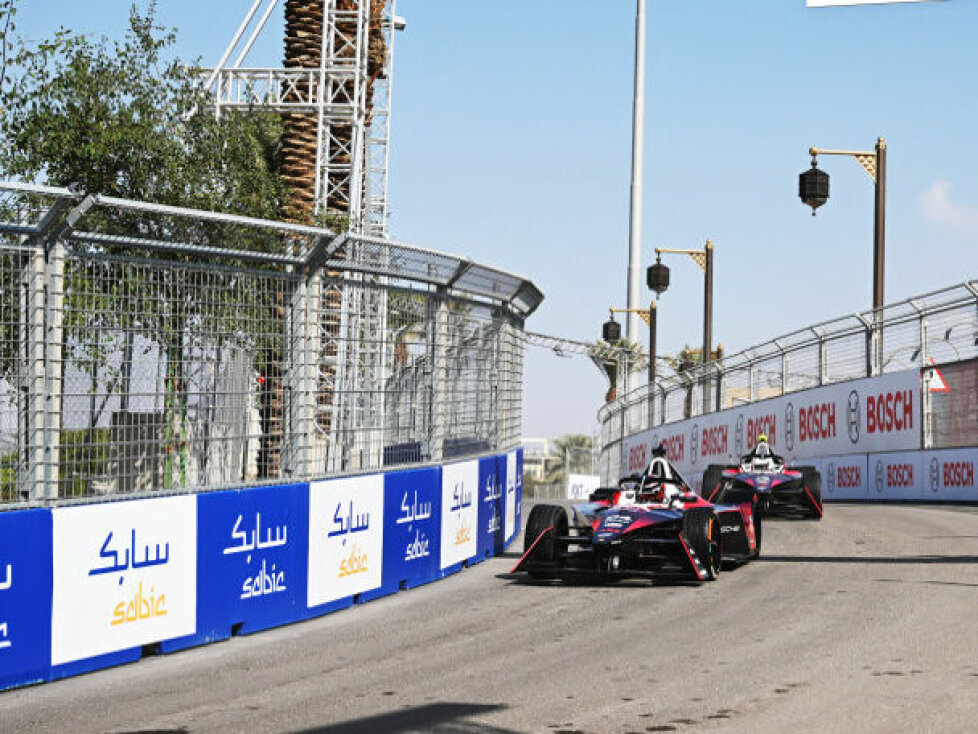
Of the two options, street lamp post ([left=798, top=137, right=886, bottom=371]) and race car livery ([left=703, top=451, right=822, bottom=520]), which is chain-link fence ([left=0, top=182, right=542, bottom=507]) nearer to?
race car livery ([left=703, top=451, right=822, bottom=520])

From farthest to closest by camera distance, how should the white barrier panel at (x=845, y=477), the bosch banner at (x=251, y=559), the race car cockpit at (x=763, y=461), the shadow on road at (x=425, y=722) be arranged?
1. the white barrier panel at (x=845, y=477)
2. the race car cockpit at (x=763, y=461)
3. the bosch banner at (x=251, y=559)
4. the shadow on road at (x=425, y=722)

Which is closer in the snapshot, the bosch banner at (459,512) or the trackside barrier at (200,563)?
the trackside barrier at (200,563)

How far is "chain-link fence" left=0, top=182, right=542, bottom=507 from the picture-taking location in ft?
26.9

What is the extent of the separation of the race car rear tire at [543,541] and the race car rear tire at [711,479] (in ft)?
26.5

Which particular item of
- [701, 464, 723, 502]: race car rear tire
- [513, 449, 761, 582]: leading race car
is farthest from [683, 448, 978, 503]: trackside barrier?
[513, 449, 761, 582]: leading race car

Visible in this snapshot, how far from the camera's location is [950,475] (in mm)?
25141

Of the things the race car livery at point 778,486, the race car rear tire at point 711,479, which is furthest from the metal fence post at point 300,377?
the race car rear tire at point 711,479

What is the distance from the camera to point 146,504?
885 cm

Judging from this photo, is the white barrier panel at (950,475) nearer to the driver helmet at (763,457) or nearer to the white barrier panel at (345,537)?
the driver helmet at (763,457)

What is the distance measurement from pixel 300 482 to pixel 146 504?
182 cm

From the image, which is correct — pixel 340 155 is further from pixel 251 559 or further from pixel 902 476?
pixel 251 559

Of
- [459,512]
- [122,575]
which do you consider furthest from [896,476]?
[122,575]

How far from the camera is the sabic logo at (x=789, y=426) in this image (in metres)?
32.0

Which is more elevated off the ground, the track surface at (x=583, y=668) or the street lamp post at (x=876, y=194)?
the street lamp post at (x=876, y=194)
